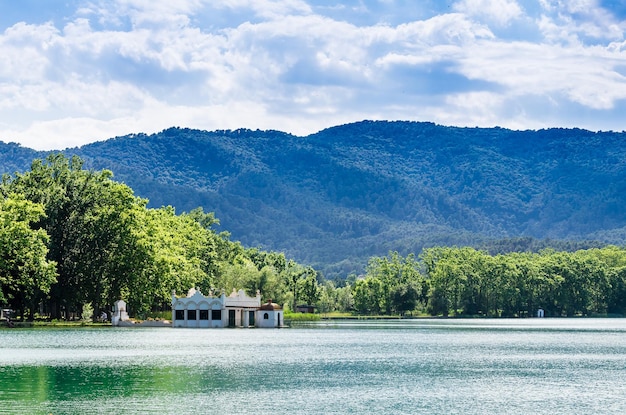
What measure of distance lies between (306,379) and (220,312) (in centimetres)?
6729

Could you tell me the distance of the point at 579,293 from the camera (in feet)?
544

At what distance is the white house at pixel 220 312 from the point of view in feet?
334

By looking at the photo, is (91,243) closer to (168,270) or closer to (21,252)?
(168,270)

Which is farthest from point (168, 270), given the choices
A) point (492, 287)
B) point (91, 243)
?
point (492, 287)

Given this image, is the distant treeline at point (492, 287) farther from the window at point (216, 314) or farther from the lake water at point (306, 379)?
the lake water at point (306, 379)

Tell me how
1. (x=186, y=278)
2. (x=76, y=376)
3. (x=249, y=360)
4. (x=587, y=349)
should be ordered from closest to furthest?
(x=76, y=376), (x=249, y=360), (x=587, y=349), (x=186, y=278)

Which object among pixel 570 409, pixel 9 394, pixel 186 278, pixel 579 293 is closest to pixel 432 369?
pixel 570 409

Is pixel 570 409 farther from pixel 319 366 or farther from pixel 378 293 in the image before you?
pixel 378 293

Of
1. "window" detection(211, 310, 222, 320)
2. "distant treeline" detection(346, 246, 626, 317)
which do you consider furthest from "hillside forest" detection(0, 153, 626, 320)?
"window" detection(211, 310, 222, 320)

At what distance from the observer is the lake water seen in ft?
95.4

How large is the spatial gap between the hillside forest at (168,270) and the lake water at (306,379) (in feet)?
90.4

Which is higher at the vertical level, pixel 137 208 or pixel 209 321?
pixel 137 208

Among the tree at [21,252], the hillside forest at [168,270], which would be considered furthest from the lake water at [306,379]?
the hillside forest at [168,270]

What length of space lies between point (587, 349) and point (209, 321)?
52.1m
